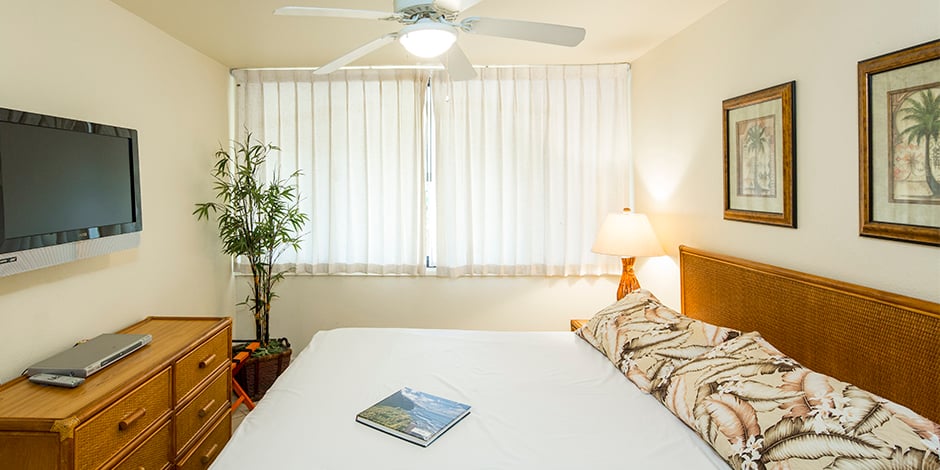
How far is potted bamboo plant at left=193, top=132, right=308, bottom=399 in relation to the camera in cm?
347

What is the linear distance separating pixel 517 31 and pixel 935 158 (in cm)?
142

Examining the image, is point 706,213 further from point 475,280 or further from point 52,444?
point 52,444

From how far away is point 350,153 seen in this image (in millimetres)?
3908

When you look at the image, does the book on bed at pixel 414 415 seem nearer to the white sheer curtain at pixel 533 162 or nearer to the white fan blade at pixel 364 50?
the white fan blade at pixel 364 50

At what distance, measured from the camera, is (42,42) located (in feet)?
6.88

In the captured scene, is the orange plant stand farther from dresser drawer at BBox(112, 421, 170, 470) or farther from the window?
dresser drawer at BBox(112, 421, 170, 470)

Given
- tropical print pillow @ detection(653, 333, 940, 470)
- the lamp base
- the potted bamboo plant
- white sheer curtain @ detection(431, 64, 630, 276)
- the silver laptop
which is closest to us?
tropical print pillow @ detection(653, 333, 940, 470)

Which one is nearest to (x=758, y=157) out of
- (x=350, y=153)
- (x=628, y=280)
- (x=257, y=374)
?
(x=628, y=280)

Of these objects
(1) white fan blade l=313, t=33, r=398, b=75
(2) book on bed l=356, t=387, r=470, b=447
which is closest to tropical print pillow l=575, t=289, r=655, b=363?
(2) book on bed l=356, t=387, r=470, b=447

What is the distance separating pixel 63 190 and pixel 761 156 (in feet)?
10.4

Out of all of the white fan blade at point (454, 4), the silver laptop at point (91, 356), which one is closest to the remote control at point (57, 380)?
the silver laptop at point (91, 356)

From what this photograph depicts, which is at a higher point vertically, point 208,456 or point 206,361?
point 206,361

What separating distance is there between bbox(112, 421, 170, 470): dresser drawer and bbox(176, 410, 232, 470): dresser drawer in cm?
13

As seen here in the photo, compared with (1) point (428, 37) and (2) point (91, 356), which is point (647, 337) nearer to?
(1) point (428, 37)
